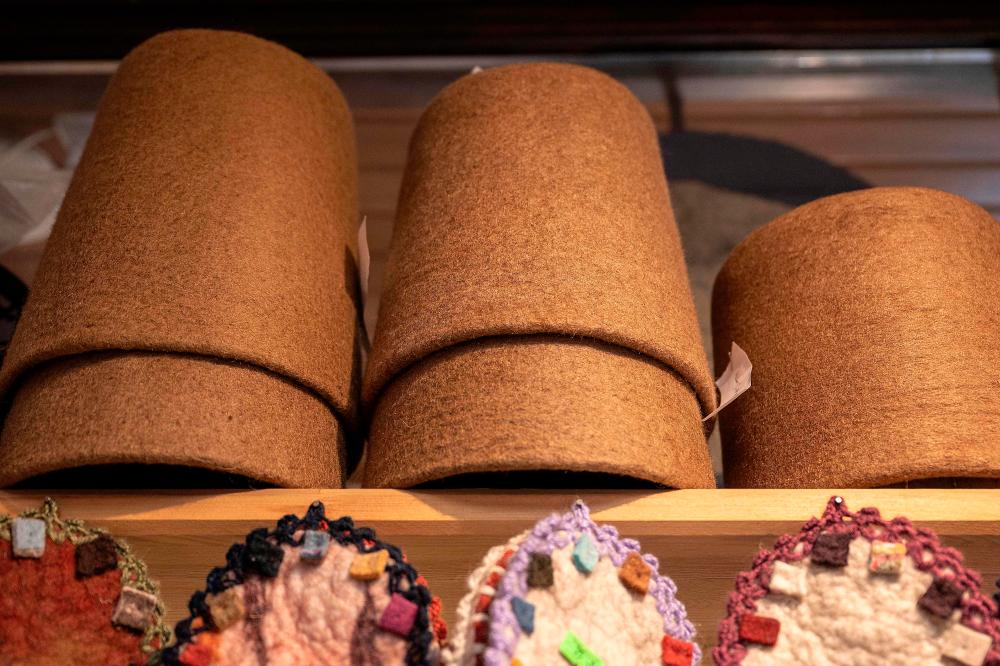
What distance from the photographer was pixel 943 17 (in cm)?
114

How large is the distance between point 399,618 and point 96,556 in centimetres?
21

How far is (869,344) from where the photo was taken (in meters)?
0.68

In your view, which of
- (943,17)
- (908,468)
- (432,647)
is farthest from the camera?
(943,17)

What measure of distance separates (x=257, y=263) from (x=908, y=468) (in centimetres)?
48

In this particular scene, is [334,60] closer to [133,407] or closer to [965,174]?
[133,407]

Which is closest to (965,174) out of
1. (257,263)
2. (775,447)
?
(775,447)

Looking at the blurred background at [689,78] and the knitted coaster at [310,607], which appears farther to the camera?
the blurred background at [689,78]

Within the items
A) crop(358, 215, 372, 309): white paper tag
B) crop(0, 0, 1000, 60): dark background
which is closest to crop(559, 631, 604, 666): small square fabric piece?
crop(358, 215, 372, 309): white paper tag

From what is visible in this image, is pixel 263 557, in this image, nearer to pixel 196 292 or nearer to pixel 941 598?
pixel 196 292

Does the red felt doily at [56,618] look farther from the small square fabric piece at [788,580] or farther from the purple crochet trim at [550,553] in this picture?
the small square fabric piece at [788,580]

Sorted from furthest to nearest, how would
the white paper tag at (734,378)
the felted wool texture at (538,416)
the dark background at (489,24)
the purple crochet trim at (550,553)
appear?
1. the dark background at (489,24)
2. the white paper tag at (734,378)
3. the felted wool texture at (538,416)
4. the purple crochet trim at (550,553)

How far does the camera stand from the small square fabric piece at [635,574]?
21.2 inches

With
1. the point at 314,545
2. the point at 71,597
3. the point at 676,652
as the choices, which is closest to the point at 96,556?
the point at 71,597

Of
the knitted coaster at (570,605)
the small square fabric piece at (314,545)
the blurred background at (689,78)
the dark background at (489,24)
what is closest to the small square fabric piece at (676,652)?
the knitted coaster at (570,605)
